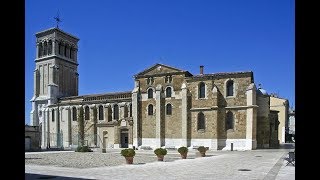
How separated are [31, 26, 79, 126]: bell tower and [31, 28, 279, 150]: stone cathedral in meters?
0.22

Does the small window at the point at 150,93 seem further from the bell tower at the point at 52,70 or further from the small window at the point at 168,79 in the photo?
the bell tower at the point at 52,70

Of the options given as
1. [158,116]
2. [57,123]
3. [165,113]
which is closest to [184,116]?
[165,113]

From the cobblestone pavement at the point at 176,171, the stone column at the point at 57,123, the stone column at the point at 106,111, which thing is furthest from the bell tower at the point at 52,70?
the cobblestone pavement at the point at 176,171

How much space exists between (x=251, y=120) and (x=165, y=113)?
40.0 feet

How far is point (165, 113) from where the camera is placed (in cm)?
4381

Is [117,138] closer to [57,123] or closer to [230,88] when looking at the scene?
[57,123]

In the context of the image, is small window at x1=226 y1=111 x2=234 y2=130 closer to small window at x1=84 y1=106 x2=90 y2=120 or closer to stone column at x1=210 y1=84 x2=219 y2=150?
stone column at x1=210 y1=84 x2=219 y2=150

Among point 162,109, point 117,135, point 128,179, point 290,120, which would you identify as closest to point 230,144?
point 162,109

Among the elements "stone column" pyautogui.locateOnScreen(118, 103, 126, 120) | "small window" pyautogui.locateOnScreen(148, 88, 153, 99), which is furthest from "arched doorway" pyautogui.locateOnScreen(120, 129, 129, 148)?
"small window" pyautogui.locateOnScreen(148, 88, 153, 99)

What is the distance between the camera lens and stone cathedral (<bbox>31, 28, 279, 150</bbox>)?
39.3m

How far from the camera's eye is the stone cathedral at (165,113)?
39281mm
